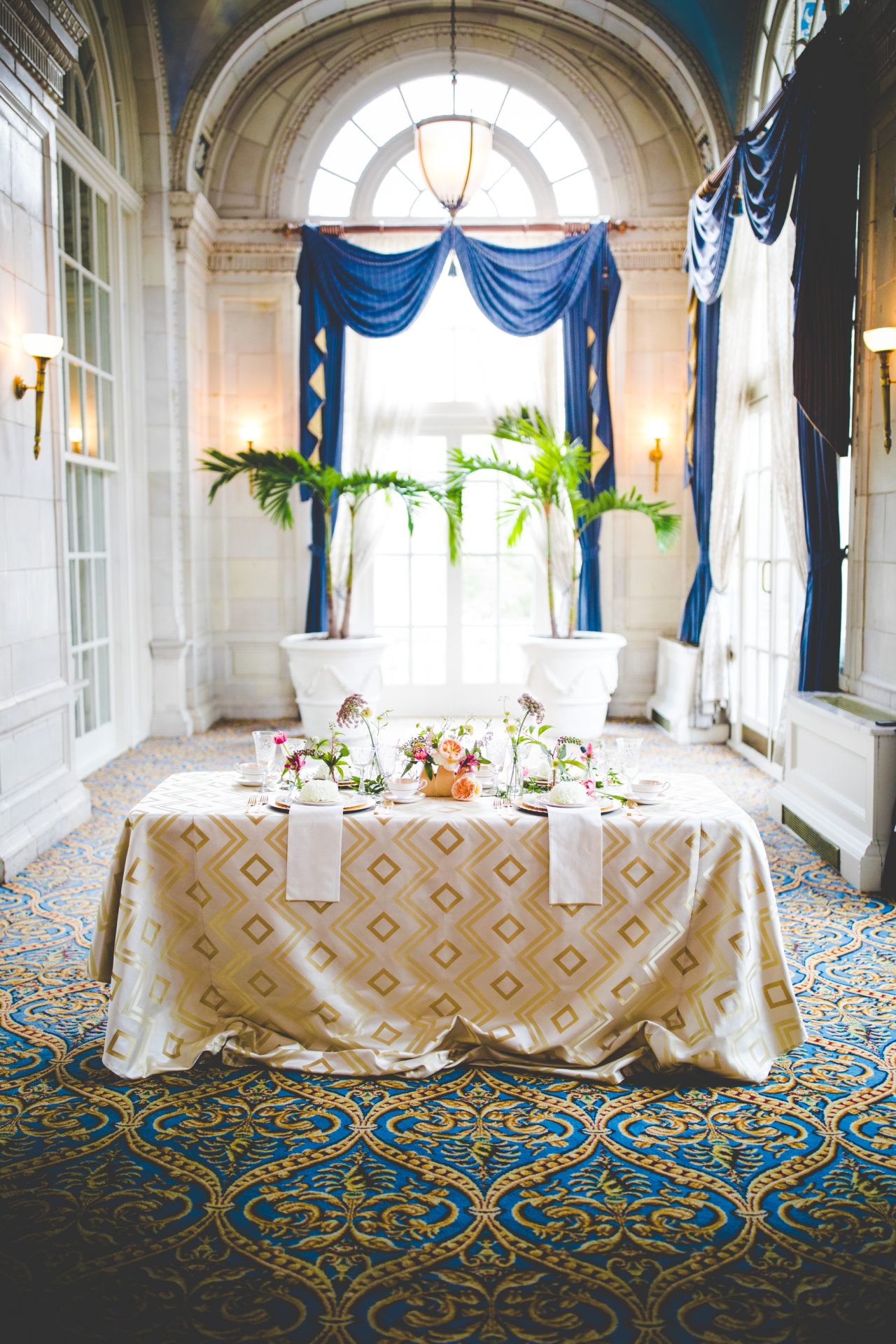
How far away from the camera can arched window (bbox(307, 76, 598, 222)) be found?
27.9 feet

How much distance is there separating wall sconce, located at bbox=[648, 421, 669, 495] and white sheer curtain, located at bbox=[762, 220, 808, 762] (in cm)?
229

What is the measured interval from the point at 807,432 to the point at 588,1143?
4.07 metres

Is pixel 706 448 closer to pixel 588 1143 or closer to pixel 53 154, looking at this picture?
pixel 53 154

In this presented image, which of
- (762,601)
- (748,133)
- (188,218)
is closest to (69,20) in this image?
(188,218)

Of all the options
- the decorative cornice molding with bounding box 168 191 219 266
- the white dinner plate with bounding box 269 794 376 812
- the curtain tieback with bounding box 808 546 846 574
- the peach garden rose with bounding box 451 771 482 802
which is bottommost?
the white dinner plate with bounding box 269 794 376 812

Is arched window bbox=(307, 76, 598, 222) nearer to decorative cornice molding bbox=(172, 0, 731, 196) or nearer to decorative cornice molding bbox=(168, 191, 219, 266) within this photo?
decorative cornice molding bbox=(172, 0, 731, 196)

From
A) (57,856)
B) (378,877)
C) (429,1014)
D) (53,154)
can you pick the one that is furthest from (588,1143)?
(53,154)

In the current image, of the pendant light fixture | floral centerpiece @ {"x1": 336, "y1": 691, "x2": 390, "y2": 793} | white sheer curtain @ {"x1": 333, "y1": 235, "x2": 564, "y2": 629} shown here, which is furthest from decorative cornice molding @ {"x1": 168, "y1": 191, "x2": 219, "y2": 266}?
floral centerpiece @ {"x1": 336, "y1": 691, "x2": 390, "y2": 793}

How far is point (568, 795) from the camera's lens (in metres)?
3.03

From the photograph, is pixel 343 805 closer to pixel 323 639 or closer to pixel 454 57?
pixel 323 639

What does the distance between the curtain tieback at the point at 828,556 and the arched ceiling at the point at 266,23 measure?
4.05 metres

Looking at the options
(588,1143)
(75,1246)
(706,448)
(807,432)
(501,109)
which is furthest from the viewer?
(501,109)

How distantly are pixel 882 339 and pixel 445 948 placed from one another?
132 inches

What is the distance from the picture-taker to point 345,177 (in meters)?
8.62
